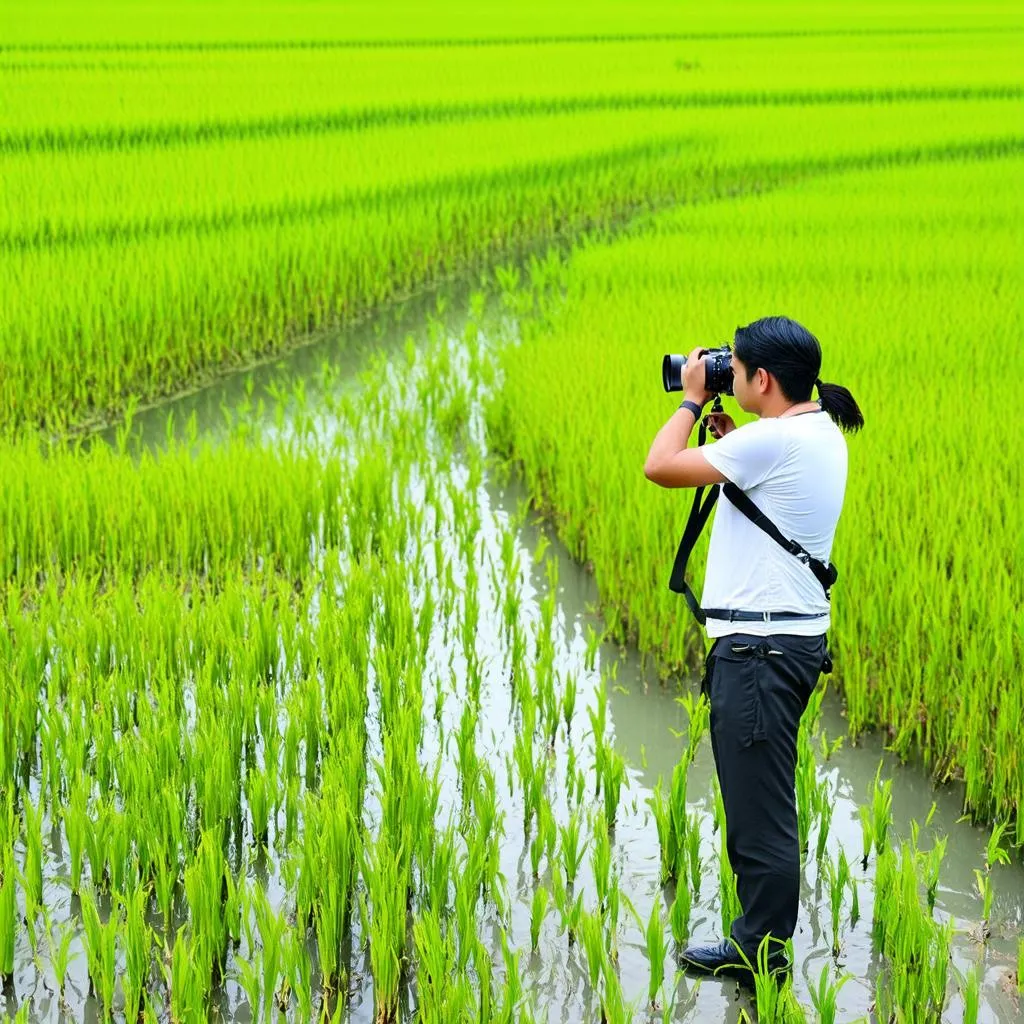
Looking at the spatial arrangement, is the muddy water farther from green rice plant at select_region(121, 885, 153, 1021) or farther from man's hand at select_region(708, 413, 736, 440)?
man's hand at select_region(708, 413, 736, 440)

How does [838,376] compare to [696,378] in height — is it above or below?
below

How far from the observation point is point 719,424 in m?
1.98

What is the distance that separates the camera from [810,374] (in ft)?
6.09

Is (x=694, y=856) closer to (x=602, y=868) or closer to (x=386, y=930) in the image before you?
(x=602, y=868)

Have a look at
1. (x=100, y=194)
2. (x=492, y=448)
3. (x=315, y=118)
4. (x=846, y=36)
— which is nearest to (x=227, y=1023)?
(x=492, y=448)

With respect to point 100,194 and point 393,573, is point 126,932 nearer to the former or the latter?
point 393,573

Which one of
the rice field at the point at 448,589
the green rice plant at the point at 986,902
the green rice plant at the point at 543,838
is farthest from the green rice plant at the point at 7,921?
the green rice plant at the point at 986,902

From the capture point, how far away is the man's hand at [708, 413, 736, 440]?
197 centimetres

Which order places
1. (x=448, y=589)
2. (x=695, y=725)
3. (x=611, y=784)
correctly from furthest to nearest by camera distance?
1. (x=448, y=589)
2. (x=695, y=725)
3. (x=611, y=784)

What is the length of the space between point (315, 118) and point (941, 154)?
4.71 metres

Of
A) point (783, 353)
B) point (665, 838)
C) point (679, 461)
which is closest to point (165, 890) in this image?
point (665, 838)

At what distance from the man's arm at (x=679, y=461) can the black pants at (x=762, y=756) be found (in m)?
0.24

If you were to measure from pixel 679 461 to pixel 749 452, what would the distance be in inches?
4.2

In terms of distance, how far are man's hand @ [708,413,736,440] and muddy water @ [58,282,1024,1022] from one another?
28.8 inches
